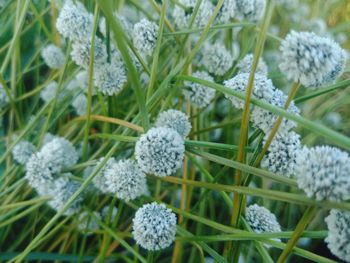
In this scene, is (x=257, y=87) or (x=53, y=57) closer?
(x=257, y=87)

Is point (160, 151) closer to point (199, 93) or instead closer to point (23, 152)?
point (199, 93)

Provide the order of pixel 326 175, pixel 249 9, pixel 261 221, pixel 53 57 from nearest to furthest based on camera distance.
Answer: pixel 326 175
pixel 261 221
pixel 249 9
pixel 53 57

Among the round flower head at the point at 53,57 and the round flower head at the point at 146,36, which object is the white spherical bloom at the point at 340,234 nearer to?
the round flower head at the point at 146,36

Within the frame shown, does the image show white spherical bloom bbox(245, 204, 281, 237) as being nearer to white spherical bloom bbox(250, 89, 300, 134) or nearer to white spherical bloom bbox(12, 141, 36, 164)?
white spherical bloom bbox(250, 89, 300, 134)

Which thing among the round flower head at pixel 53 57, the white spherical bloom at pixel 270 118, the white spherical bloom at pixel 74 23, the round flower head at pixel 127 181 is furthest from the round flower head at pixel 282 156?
the round flower head at pixel 53 57

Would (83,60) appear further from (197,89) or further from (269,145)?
(269,145)

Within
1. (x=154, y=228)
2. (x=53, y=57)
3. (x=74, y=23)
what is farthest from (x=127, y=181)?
(x=53, y=57)

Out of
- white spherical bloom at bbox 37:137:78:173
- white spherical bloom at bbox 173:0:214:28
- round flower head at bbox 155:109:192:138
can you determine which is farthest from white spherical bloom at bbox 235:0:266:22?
white spherical bloom at bbox 37:137:78:173
